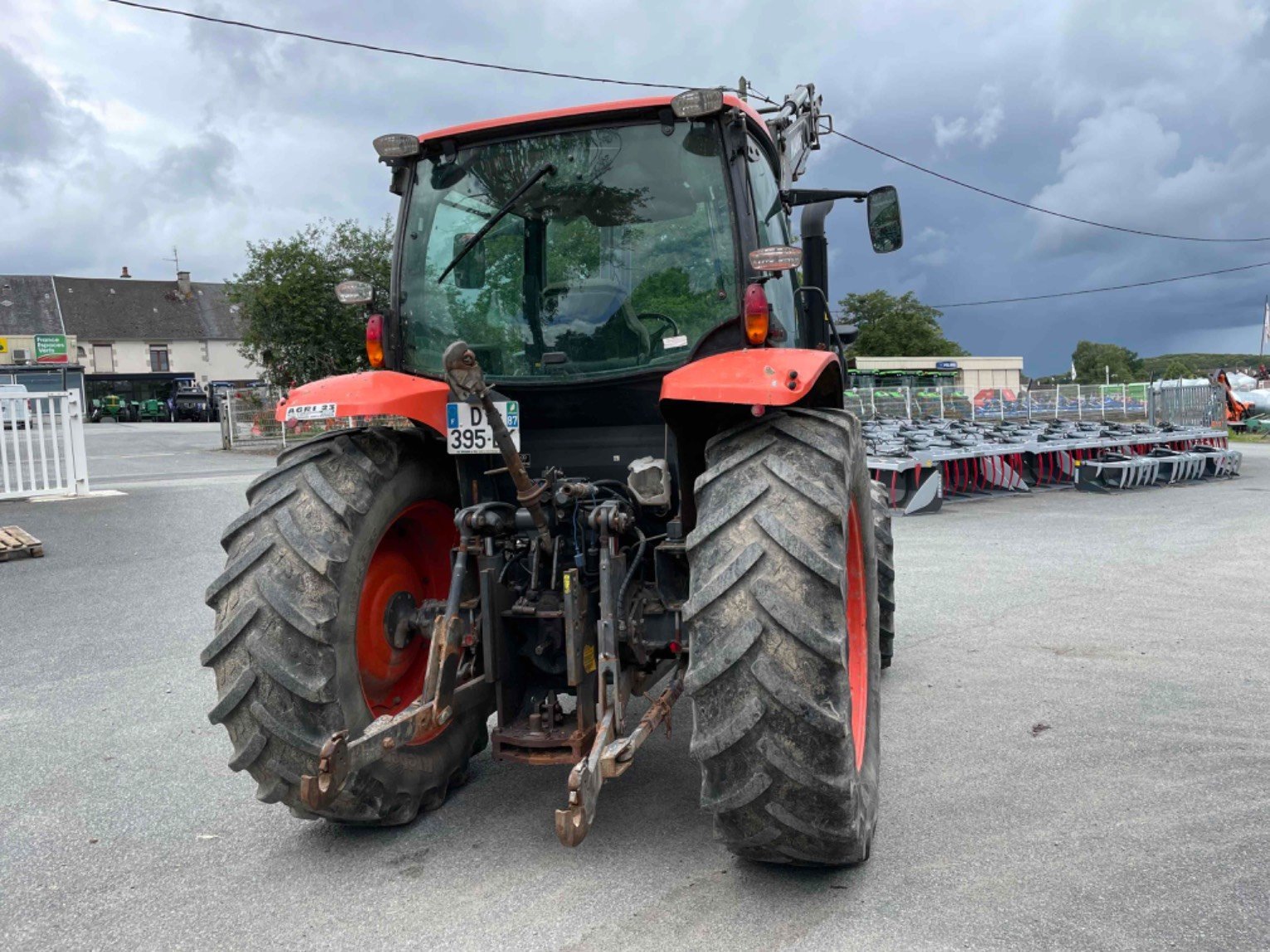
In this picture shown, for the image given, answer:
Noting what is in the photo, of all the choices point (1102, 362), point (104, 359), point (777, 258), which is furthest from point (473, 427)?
point (1102, 362)

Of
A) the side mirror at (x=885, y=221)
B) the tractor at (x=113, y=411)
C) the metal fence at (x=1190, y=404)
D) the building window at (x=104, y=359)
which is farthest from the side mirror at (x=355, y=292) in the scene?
the building window at (x=104, y=359)

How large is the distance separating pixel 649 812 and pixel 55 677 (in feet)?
13.4

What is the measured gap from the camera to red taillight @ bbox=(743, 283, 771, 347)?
3.33m

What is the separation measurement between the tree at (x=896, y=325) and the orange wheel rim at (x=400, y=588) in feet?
244

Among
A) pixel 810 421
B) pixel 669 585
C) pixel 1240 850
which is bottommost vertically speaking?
pixel 1240 850

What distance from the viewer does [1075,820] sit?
3.48 metres

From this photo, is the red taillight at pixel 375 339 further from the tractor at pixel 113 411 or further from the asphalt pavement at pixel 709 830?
the tractor at pixel 113 411

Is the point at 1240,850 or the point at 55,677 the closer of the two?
the point at 1240,850

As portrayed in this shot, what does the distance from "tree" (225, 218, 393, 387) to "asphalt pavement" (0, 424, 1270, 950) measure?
21.8 m

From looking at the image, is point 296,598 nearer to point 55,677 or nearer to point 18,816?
point 18,816

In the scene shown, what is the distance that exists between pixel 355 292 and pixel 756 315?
5.32 feet

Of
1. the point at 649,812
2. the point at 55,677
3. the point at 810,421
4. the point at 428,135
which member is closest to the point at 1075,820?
the point at 649,812

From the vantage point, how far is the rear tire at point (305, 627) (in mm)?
3188

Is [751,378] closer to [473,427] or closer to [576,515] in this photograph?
[576,515]
